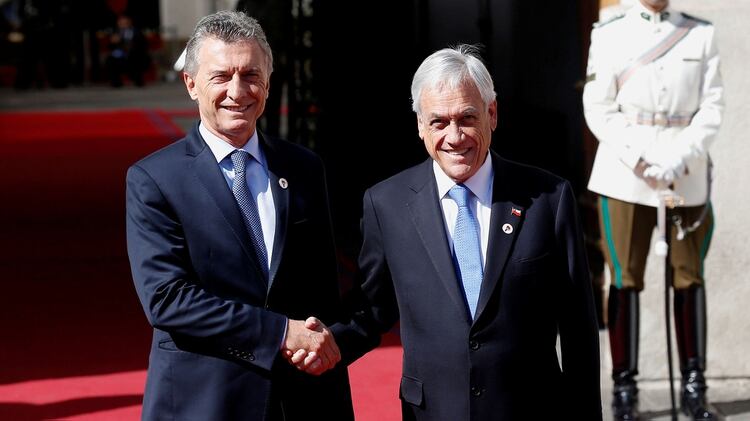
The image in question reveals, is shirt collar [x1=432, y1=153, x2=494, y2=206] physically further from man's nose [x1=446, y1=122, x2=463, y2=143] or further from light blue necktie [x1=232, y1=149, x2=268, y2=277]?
light blue necktie [x1=232, y1=149, x2=268, y2=277]

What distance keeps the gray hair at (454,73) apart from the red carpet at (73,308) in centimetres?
270

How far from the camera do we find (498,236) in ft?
10.5

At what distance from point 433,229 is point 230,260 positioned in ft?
1.56

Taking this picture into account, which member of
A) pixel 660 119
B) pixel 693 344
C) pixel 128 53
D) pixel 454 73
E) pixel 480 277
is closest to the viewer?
pixel 454 73

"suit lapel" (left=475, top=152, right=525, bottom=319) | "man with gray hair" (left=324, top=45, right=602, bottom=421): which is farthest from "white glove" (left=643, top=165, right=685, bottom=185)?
"suit lapel" (left=475, top=152, right=525, bottom=319)

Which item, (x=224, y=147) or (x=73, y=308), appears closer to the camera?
(x=224, y=147)

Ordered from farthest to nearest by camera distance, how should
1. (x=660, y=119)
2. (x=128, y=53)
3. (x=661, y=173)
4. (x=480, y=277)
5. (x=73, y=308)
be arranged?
(x=128, y=53)
(x=73, y=308)
(x=660, y=119)
(x=661, y=173)
(x=480, y=277)

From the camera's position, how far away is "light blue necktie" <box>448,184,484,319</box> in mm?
3221

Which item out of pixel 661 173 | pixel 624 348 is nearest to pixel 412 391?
pixel 661 173

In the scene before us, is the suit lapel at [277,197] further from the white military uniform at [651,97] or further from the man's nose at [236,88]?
the white military uniform at [651,97]

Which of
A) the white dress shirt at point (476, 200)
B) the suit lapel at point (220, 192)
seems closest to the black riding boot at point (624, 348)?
the white dress shirt at point (476, 200)

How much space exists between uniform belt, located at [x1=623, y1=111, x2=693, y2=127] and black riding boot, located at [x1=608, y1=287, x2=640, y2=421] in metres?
0.71

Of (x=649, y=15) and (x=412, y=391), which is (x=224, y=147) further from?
(x=649, y=15)

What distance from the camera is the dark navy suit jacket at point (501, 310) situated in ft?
10.5
